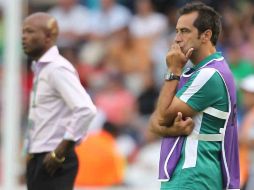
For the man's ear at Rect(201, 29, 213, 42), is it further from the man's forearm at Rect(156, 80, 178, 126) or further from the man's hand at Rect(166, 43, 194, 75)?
the man's forearm at Rect(156, 80, 178, 126)

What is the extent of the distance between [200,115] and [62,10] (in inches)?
336

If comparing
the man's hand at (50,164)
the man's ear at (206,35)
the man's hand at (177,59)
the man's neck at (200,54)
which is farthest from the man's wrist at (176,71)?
the man's hand at (50,164)

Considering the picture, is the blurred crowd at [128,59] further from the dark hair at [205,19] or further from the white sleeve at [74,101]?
the dark hair at [205,19]

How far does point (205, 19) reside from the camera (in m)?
5.66

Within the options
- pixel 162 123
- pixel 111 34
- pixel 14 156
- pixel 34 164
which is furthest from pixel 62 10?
pixel 162 123

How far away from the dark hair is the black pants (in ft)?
4.88

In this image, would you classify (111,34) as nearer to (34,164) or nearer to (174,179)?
(34,164)

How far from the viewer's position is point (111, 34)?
44.8 feet

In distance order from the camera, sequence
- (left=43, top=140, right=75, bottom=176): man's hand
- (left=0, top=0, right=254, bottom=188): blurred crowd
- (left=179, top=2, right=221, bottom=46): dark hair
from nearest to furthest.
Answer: (left=179, top=2, right=221, bottom=46): dark hair
(left=43, top=140, right=75, bottom=176): man's hand
(left=0, top=0, right=254, bottom=188): blurred crowd

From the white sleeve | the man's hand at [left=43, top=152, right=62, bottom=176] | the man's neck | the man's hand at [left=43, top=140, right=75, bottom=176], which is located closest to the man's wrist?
the man's neck

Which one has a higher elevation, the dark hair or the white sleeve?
the dark hair

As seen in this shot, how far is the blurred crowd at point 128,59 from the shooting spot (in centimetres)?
1177

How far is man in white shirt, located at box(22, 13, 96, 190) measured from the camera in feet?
20.7

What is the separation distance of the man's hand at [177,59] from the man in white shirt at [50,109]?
88cm
